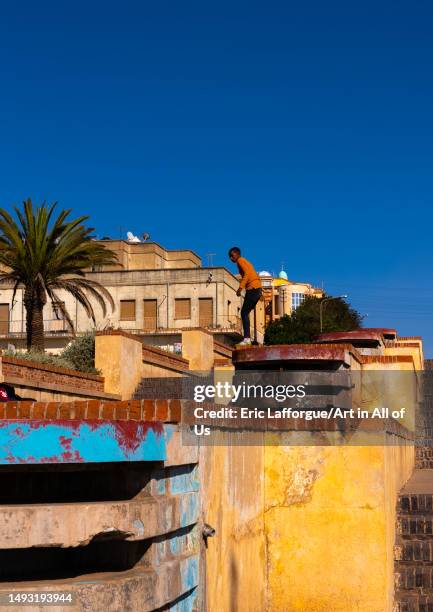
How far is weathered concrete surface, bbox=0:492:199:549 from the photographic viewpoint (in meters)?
4.54

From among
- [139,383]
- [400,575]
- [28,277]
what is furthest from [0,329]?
[400,575]

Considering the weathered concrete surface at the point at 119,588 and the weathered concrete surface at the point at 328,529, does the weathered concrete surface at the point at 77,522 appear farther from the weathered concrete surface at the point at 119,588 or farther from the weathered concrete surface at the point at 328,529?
the weathered concrete surface at the point at 328,529

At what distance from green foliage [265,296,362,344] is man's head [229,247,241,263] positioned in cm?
4405

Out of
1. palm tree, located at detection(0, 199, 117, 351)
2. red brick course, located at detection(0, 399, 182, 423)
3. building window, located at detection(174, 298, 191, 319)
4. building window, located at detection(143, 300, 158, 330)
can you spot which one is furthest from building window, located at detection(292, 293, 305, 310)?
red brick course, located at detection(0, 399, 182, 423)

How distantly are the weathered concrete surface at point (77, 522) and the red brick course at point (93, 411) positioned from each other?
1.71ft

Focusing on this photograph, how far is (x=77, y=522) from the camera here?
15.3ft

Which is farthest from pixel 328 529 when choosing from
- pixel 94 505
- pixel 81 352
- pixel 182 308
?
pixel 182 308

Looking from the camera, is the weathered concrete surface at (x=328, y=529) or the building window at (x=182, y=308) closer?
the weathered concrete surface at (x=328, y=529)

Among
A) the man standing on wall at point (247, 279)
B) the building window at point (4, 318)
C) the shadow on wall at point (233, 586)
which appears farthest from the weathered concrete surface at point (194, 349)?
the building window at point (4, 318)

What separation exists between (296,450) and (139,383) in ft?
43.8

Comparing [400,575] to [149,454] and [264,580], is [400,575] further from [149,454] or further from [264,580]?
[149,454]

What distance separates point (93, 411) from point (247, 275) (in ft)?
24.6

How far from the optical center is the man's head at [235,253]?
484 inches

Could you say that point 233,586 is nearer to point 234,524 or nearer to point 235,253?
point 234,524
